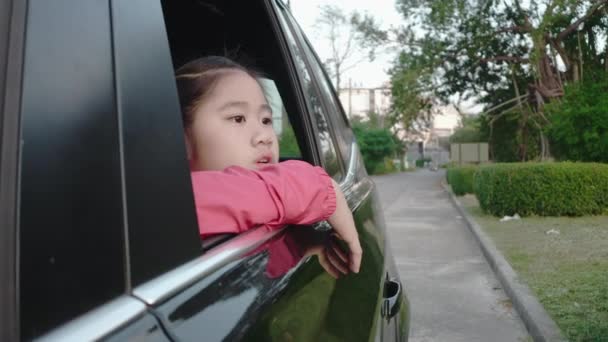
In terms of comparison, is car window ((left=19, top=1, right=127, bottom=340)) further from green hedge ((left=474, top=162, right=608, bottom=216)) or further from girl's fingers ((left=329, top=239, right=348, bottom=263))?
green hedge ((left=474, top=162, right=608, bottom=216))

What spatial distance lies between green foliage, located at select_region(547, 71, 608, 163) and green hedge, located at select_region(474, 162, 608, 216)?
2.39 m

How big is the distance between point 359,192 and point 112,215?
66.7 inches

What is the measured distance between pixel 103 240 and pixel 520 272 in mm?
6832

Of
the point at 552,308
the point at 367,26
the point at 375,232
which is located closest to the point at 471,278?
the point at 552,308

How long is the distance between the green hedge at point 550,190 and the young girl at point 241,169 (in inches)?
493

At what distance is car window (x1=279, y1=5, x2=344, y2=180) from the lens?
2.34 meters

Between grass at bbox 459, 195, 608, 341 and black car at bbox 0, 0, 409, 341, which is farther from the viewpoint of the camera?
grass at bbox 459, 195, 608, 341

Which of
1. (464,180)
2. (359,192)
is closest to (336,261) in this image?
(359,192)

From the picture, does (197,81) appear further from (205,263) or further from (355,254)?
(205,263)

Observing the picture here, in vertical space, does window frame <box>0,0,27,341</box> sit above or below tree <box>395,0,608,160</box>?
below

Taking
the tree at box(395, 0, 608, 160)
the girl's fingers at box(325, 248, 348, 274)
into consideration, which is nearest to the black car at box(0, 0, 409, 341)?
the girl's fingers at box(325, 248, 348, 274)

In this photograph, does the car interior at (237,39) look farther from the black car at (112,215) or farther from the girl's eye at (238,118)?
the black car at (112,215)

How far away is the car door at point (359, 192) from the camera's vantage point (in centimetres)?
208

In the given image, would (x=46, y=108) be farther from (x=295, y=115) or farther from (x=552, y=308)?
(x=552, y=308)
